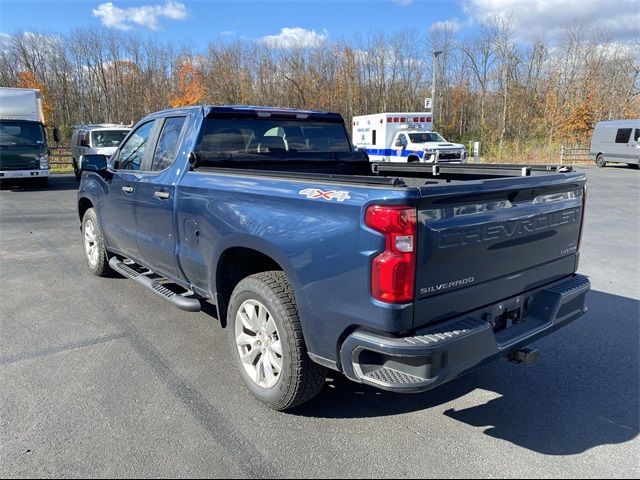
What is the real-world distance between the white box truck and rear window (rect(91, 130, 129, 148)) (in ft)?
5.37

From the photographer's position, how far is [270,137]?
464cm

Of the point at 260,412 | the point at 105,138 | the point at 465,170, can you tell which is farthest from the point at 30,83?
the point at 260,412

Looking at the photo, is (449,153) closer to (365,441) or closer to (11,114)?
(11,114)

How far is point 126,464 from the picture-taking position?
2.64 metres

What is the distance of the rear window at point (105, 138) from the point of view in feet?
58.8

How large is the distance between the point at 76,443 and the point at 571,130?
43129 mm

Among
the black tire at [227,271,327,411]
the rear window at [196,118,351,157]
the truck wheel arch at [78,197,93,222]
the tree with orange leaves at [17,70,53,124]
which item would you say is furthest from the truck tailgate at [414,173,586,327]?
the tree with orange leaves at [17,70,53,124]

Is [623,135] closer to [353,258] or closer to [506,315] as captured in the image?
[506,315]

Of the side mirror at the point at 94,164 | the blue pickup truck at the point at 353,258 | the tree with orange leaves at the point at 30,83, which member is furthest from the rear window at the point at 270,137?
the tree with orange leaves at the point at 30,83

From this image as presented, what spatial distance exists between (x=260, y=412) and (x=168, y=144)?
2562 millimetres

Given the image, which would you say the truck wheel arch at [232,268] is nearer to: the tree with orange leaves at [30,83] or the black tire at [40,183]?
the black tire at [40,183]

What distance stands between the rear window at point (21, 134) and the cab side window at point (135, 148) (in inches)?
546

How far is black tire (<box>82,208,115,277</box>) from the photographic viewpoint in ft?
19.3

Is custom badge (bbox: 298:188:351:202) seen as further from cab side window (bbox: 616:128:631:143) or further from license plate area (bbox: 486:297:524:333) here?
cab side window (bbox: 616:128:631:143)
